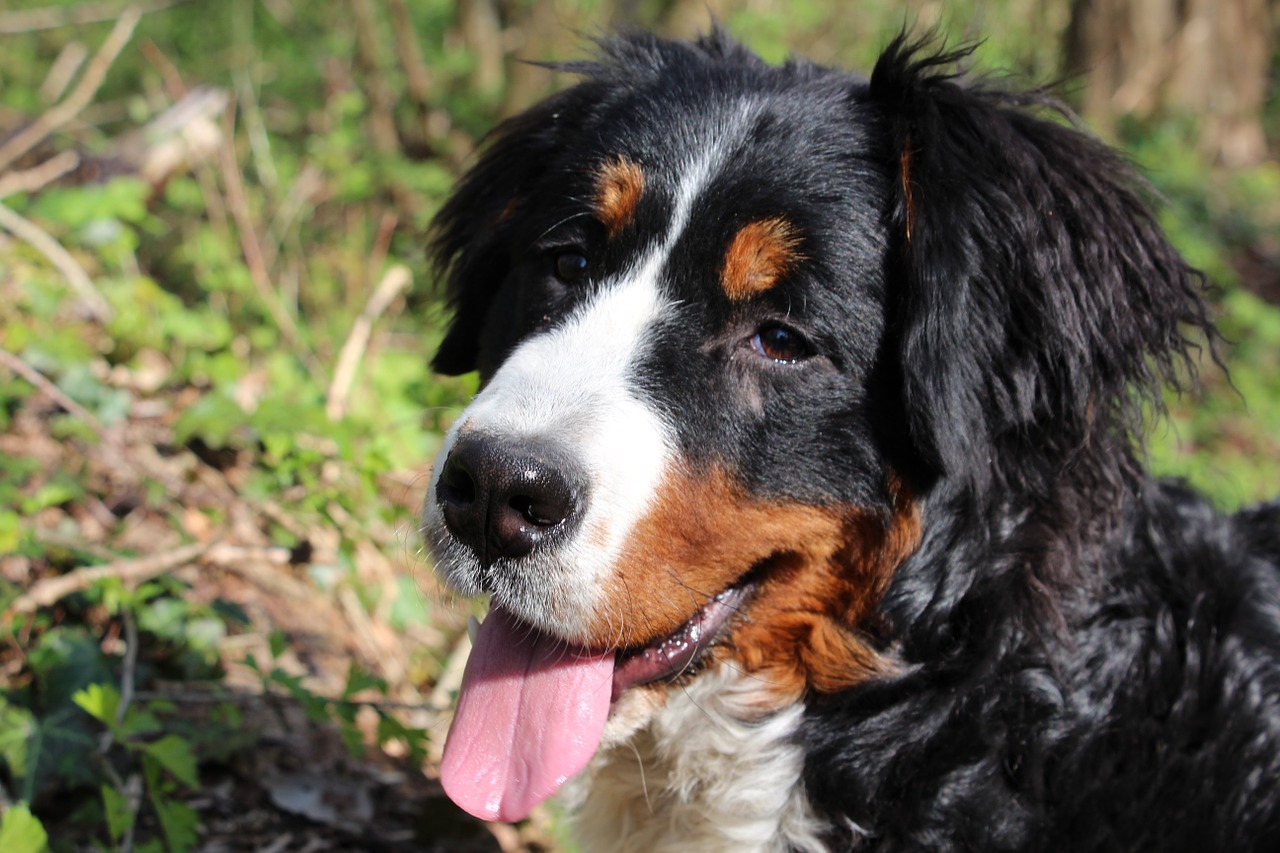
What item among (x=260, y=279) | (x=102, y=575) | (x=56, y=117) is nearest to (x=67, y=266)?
(x=260, y=279)

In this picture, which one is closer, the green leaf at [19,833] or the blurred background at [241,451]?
the green leaf at [19,833]

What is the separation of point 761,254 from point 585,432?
1.90ft

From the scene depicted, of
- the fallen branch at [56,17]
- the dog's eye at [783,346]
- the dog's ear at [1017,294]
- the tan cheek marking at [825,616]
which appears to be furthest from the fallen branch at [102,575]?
the fallen branch at [56,17]

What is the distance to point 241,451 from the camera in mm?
4359

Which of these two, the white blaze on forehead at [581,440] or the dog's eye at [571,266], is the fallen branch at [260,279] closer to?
the dog's eye at [571,266]

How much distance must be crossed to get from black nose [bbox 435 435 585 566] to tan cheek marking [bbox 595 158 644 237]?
27.1 inches

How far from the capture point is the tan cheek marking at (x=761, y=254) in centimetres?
245

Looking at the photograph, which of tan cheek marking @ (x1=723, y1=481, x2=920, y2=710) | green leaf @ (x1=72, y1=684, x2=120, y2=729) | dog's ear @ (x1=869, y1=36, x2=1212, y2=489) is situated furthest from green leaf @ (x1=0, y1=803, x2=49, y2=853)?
dog's ear @ (x1=869, y1=36, x2=1212, y2=489)

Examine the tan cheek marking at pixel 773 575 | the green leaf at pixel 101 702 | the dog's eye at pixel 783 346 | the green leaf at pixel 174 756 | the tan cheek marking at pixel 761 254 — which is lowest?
the green leaf at pixel 174 756

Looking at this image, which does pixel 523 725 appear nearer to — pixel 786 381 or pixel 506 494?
pixel 506 494

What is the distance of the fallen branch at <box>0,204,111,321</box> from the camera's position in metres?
4.67

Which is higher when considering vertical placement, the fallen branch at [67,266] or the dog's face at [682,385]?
the dog's face at [682,385]

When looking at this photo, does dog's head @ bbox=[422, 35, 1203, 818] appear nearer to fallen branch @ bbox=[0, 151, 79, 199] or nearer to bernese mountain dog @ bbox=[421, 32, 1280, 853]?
bernese mountain dog @ bbox=[421, 32, 1280, 853]

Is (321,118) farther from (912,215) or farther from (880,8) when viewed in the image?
(880,8)
